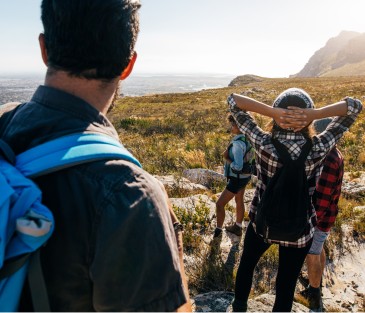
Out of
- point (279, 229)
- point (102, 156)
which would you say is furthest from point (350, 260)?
point (102, 156)

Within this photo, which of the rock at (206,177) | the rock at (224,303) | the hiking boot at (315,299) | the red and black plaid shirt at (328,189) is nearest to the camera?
the red and black plaid shirt at (328,189)

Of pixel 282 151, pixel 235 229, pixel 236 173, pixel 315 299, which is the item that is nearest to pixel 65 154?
pixel 282 151

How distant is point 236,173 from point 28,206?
3.69 m

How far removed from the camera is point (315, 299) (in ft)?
10.8

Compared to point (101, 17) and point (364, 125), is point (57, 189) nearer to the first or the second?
point (101, 17)

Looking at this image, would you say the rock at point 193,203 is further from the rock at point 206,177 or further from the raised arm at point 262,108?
the raised arm at point 262,108

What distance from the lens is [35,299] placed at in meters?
0.88

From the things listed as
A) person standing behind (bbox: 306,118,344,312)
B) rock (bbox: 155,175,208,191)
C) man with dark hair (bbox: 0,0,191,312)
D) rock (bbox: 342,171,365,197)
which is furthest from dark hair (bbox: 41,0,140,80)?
rock (bbox: 342,171,365,197)

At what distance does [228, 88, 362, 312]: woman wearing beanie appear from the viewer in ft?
7.72

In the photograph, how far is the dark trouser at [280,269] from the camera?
8.26 ft

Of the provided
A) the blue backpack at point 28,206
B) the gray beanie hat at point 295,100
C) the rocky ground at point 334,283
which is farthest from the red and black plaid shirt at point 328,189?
the blue backpack at point 28,206

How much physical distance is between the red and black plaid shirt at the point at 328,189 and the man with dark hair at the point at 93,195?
227 cm

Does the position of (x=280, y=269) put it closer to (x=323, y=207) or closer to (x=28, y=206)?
(x=323, y=207)

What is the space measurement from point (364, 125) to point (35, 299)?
13700 mm
